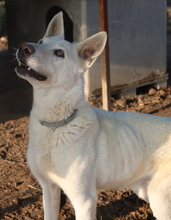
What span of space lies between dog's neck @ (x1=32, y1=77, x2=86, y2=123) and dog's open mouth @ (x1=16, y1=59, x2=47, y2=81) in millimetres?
Answer: 132

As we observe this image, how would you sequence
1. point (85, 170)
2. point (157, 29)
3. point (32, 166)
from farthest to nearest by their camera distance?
point (157, 29) < point (32, 166) < point (85, 170)

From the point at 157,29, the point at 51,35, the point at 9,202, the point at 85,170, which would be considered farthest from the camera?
the point at 157,29

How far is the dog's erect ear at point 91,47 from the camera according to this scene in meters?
3.20

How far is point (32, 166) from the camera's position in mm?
3287

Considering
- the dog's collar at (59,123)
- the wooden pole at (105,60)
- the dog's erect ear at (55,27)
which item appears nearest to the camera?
the dog's collar at (59,123)

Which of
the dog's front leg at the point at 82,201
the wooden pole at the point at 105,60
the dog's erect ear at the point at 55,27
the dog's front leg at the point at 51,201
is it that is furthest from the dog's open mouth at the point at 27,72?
the wooden pole at the point at 105,60

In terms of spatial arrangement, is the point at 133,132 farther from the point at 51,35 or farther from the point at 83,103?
the point at 51,35

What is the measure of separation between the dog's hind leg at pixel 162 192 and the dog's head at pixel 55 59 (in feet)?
3.47

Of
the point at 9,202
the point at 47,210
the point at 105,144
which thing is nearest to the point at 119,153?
the point at 105,144

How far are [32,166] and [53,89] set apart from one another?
0.69 meters

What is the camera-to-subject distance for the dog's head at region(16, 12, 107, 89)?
116 inches

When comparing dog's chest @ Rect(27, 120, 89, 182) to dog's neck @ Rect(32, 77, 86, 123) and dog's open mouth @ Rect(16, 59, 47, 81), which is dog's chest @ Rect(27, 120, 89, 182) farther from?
dog's open mouth @ Rect(16, 59, 47, 81)

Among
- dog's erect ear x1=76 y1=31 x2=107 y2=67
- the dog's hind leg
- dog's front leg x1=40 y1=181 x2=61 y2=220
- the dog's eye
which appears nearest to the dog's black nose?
the dog's eye

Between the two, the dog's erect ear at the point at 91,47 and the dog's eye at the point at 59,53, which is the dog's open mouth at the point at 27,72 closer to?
the dog's eye at the point at 59,53
